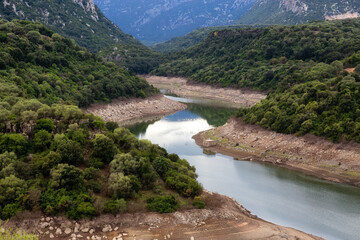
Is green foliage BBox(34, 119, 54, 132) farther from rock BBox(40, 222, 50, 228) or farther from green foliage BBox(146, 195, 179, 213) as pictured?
green foliage BBox(146, 195, 179, 213)

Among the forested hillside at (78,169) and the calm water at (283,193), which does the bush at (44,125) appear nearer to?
the forested hillside at (78,169)

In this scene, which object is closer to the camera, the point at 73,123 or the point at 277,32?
the point at 73,123

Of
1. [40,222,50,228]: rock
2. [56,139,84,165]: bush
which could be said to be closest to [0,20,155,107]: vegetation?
[56,139,84,165]: bush

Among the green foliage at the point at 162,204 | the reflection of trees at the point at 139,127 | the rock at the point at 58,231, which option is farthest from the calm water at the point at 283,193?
the rock at the point at 58,231

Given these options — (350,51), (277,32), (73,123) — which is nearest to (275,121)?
(73,123)

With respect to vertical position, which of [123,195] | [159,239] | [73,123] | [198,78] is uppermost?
[198,78]

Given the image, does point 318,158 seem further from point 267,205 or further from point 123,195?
point 123,195

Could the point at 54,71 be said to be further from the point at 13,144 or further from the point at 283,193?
the point at 283,193
